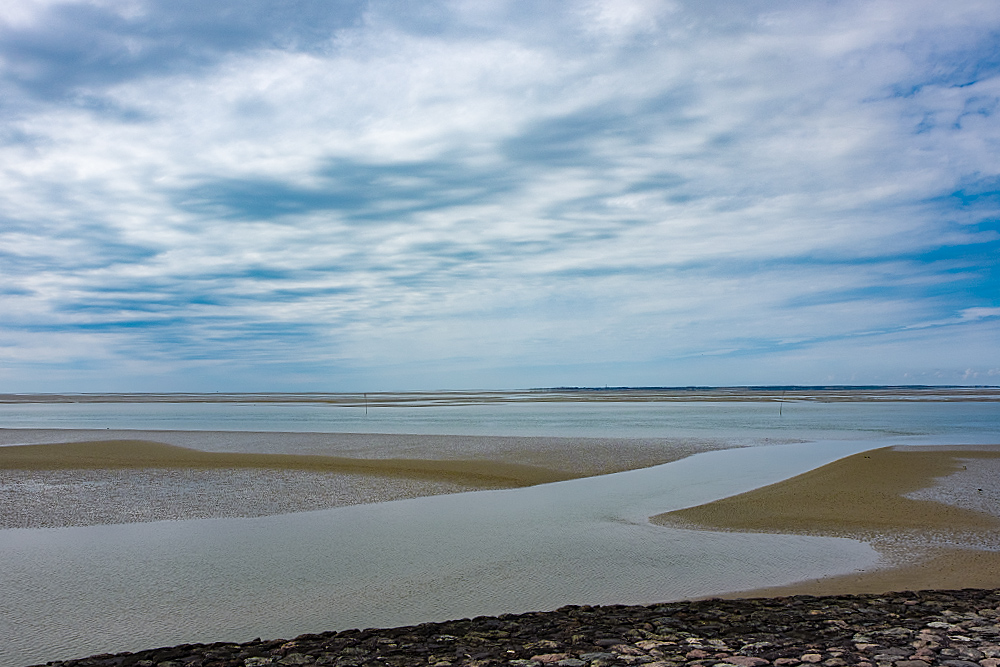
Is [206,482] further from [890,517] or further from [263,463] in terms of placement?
[890,517]

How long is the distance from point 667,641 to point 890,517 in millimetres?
10181

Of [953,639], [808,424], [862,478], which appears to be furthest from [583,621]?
[808,424]

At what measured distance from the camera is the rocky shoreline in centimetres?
612

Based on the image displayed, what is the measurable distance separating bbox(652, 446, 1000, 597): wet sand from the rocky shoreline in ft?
5.45

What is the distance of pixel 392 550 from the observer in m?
11.8

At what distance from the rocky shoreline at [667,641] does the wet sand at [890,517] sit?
1.66m

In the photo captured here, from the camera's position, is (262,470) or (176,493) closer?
(176,493)

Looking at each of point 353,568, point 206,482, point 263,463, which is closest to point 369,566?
point 353,568

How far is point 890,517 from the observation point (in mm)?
14469

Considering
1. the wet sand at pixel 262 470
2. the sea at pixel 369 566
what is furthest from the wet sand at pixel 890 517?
the wet sand at pixel 262 470

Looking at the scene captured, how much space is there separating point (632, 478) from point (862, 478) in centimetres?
644

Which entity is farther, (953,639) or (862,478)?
(862,478)

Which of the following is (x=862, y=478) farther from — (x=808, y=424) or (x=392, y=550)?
(x=808, y=424)

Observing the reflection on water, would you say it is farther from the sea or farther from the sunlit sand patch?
the sunlit sand patch
